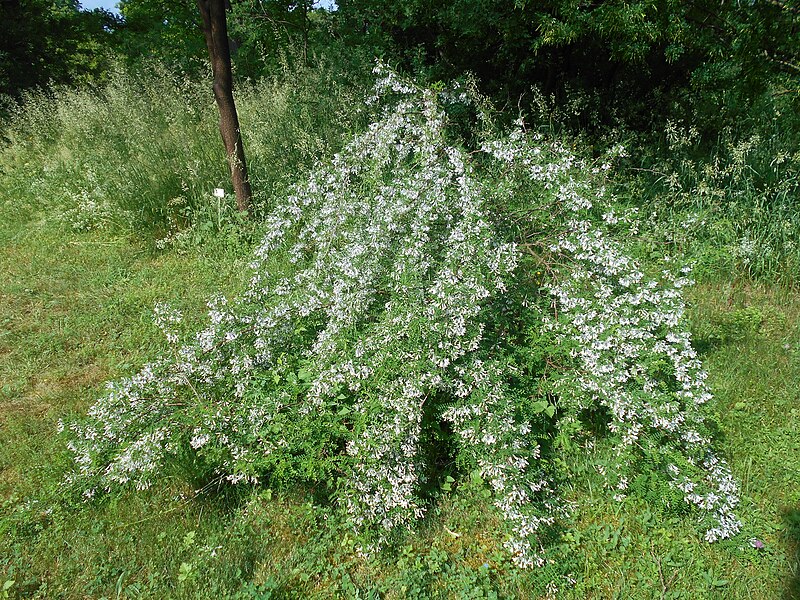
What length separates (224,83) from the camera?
15.6 feet

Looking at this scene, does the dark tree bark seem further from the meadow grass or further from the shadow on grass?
the shadow on grass

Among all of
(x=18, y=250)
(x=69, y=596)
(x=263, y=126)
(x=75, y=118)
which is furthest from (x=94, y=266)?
(x=69, y=596)

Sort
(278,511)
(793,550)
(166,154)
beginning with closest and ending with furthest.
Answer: (793,550) < (278,511) < (166,154)

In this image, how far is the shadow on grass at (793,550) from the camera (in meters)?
2.22

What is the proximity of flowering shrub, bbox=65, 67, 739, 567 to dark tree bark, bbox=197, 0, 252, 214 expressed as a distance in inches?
84.4

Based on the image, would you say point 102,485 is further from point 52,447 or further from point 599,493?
point 599,493

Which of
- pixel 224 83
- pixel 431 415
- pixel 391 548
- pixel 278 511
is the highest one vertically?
pixel 224 83

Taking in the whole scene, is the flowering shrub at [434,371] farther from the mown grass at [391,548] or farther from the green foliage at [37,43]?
the green foliage at [37,43]

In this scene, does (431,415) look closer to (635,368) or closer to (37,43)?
(635,368)

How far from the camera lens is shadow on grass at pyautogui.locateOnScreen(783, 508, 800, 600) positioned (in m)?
2.22

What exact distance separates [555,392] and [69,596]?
2426 millimetres

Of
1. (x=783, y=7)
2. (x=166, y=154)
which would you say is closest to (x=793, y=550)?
(x=783, y=7)

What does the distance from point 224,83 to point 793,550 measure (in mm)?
5184

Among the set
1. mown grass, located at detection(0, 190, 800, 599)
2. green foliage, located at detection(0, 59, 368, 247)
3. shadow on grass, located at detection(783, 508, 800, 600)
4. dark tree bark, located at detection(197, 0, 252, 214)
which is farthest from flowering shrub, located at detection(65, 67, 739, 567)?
green foliage, located at detection(0, 59, 368, 247)
